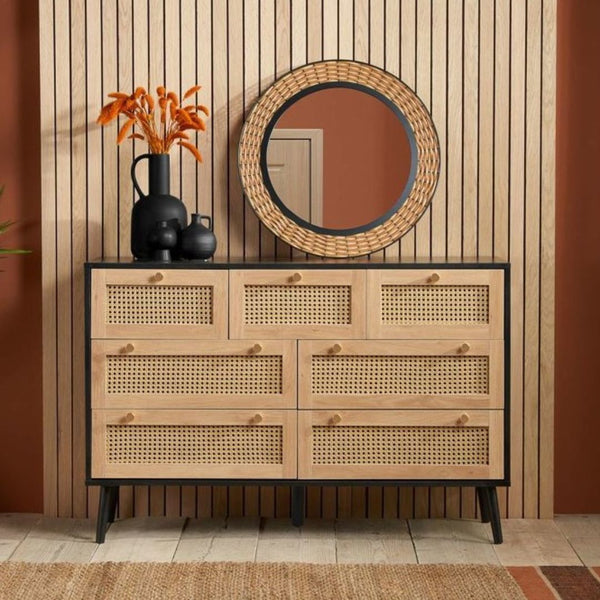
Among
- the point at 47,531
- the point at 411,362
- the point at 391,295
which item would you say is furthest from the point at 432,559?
the point at 47,531

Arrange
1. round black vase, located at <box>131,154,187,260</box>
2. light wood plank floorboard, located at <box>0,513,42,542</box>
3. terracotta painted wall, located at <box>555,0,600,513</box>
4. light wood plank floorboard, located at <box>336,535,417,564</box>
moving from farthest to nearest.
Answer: terracotta painted wall, located at <box>555,0,600,513</box>
light wood plank floorboard, located at <box>0,513,42,542</box>
round black vase, located at <box>131,154,187,260</box>
light wood plank floorboard, located at <box>336,535,417,564</box>

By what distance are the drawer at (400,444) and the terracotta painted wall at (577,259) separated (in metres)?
0.51

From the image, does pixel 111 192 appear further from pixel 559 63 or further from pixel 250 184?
pixel 559 63

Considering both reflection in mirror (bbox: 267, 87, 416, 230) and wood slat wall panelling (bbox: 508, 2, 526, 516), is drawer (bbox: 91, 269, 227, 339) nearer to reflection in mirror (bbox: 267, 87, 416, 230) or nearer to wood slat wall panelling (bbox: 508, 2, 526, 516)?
reflection in mirror (bbox: 267, 87, 416, 230)

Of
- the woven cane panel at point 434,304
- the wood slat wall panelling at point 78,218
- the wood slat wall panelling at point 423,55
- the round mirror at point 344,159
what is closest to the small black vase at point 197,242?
the round mirror at point 344,159

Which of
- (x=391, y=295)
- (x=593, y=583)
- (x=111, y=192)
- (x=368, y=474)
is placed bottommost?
(x=593, y=583)

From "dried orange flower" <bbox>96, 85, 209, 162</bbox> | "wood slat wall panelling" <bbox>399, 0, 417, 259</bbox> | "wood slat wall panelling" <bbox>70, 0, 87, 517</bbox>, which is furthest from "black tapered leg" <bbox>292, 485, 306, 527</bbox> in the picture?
"wood slat wall panelling" <bbox>399, 0, 417, 259</bbox>

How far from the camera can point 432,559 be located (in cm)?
339

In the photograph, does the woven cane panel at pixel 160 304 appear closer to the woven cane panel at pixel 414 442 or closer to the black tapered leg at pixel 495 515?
the woven cane panel at pixel 414 442

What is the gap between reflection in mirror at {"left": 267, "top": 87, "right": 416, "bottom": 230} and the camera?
3.71m

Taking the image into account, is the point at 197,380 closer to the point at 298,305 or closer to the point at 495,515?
the point at 298,305

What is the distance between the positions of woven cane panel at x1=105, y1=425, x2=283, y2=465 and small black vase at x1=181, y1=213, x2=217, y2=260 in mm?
547

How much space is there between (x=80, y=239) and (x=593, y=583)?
1999 mm

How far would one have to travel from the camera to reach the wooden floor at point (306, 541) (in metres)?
3.41
